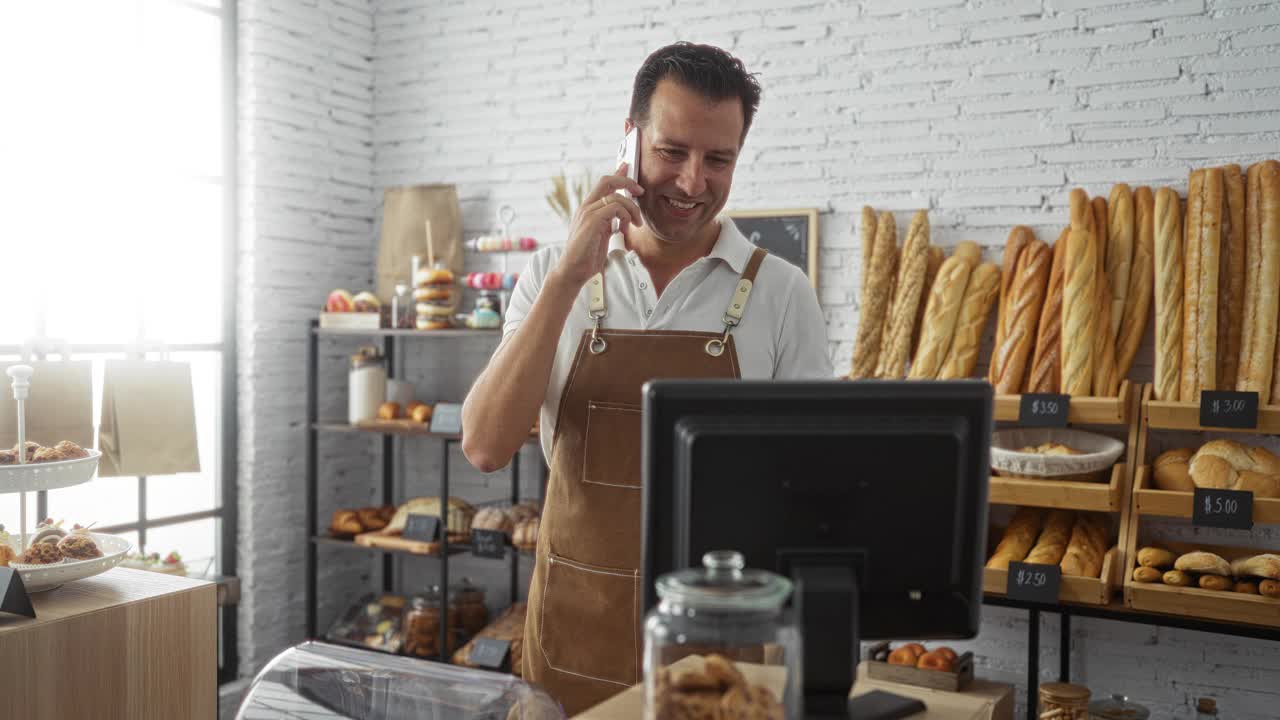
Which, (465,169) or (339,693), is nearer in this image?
(339,693)

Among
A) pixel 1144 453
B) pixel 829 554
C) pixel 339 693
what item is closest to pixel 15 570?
pixel 339 693

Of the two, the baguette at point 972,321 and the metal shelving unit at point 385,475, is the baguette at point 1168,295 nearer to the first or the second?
the baguette at point 972,321

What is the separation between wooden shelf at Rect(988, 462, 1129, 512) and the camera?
273cm

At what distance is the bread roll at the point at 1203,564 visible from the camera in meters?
2.57

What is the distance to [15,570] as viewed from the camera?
181 centimetres

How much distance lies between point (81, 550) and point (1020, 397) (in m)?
2.40

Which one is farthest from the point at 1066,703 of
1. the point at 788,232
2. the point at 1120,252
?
the point at 788,232

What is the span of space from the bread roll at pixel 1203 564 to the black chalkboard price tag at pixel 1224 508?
0.09m

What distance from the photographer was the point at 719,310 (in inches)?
74.1

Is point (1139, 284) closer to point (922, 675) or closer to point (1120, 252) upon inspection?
point (1120, 252)

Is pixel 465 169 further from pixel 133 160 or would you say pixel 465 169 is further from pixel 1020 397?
pixel 1020 397

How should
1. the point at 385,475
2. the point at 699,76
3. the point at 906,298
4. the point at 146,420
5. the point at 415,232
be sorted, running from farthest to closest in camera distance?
the point at 385,475
the point at 415,232
the point at 146,420
the point at 906,298
the point at 699,76

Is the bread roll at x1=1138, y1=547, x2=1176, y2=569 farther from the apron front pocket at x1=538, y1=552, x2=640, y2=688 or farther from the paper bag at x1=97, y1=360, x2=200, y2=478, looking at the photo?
the paper bag at x1=97, y1=360, x2=200, y2=478

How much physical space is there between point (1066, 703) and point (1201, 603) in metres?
0.47
